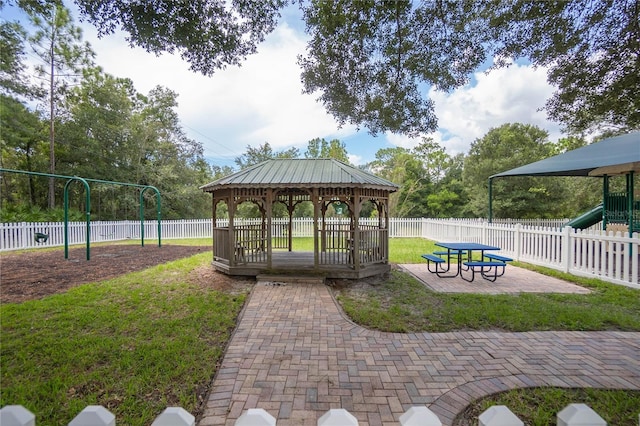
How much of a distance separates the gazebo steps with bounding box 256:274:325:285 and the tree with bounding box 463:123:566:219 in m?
22.1

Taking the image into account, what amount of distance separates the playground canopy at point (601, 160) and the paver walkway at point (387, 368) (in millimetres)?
6589

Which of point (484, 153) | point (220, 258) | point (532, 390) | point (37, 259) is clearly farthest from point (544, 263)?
point (484, 153)

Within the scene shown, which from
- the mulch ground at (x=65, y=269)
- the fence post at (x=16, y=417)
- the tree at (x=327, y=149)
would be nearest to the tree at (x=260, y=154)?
the tree at (x=327, y=149)

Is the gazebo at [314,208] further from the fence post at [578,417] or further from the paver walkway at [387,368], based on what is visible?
the fence post at [578,417]

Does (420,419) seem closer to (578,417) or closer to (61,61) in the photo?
(578,417)

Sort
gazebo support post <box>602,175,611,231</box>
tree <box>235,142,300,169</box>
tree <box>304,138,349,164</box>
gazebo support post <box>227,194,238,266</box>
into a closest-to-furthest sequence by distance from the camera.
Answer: gazebo support post <box>227,194,238,266</box> < gazebo support post <box>602,175,611,231</box> < tree <box>235,142,300,169</box> < tree <box>304,138,349,164</box>

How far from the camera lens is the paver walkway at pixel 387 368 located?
2568 mm

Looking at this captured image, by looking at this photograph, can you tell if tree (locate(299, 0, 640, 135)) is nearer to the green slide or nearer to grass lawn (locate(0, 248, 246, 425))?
grass lawn (locate(0, 248, 246, 425))

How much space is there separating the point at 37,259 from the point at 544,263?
15.9 meters

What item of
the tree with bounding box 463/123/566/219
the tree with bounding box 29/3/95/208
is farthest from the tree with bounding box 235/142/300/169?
the tree with bounding box 463/123/566/219

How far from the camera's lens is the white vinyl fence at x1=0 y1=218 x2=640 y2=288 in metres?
6.61

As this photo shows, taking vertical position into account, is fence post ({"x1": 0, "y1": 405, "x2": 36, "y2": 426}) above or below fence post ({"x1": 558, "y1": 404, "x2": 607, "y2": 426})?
above

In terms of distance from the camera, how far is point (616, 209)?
10.8 meters

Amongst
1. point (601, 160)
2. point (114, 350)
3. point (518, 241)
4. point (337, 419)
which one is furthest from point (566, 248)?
point (114, 350)
